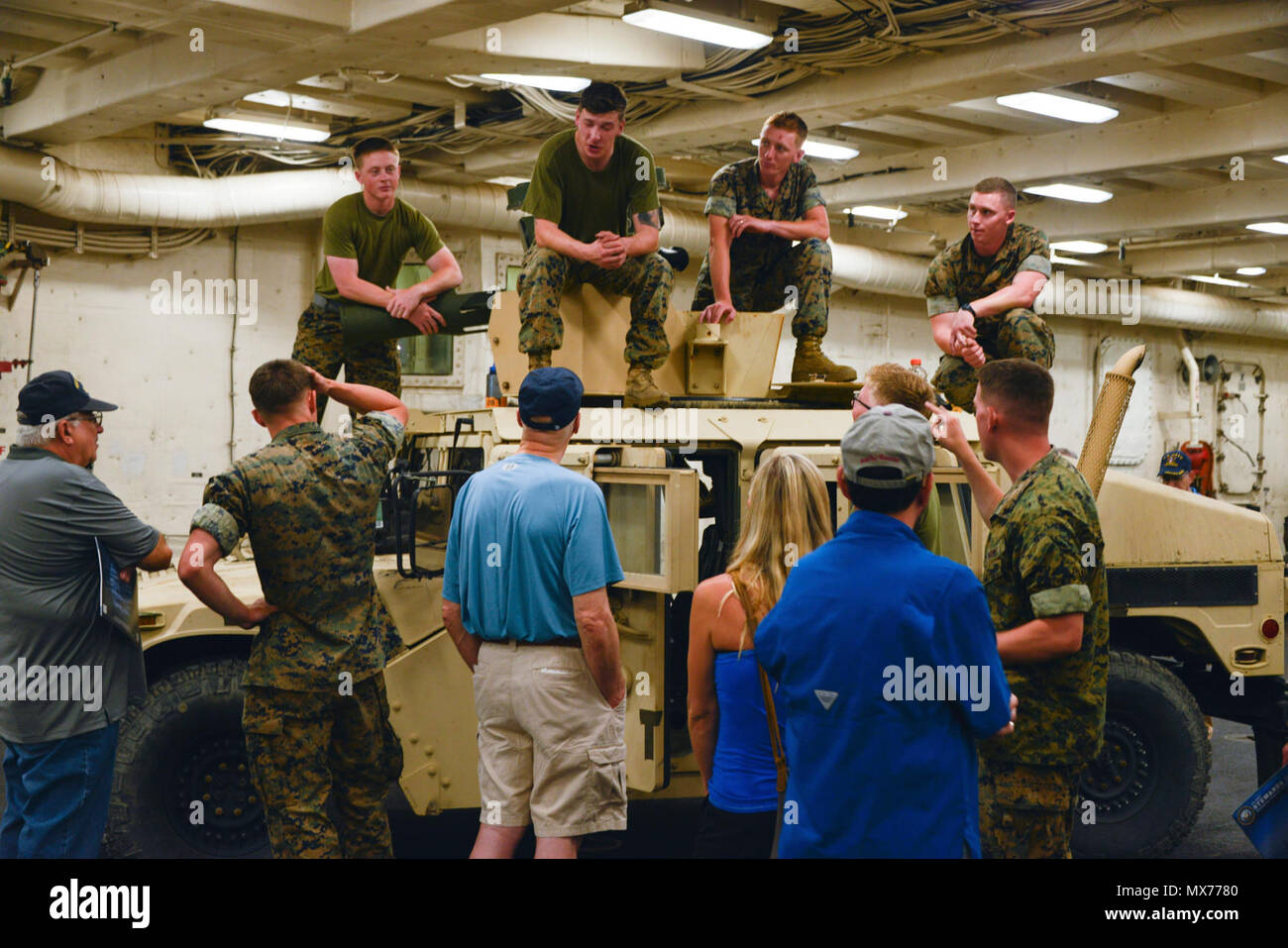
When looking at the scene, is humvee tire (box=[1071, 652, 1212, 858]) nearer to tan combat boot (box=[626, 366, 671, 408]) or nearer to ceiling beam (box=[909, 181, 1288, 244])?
tan combat boot (box=[626, 366, 671, 408])

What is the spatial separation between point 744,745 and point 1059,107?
7489 mm

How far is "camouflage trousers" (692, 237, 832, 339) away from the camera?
18.9 feet

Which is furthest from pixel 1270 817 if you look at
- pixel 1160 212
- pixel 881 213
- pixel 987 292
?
pixel 881 213

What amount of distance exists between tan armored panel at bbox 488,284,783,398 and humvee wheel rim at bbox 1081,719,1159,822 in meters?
2.17

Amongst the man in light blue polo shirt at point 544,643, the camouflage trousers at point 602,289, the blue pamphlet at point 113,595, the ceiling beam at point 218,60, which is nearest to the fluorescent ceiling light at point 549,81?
the ceiling beam at point 218,60

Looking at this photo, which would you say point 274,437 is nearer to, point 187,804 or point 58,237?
point 187,804

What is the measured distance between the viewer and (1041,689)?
325cm

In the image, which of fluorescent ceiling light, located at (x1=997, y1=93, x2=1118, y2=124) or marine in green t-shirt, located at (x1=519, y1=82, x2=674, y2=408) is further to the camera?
fluorescent ceiling light, located at (x1=997, y1=93, x2=1118, y2=124)

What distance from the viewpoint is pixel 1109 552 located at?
5176mm

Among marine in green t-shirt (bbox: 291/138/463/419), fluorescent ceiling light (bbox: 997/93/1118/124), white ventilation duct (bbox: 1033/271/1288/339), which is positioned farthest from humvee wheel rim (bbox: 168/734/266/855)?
white ventilation duct (bbox: 1033/271/1288/339)

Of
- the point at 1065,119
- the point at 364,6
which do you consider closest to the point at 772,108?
the point at 1065,119

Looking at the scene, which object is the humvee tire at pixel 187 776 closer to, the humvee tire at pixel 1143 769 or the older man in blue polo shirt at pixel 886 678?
the older man in blue polo shirt at pixel 886 678

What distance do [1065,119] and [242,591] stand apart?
25.4 feet

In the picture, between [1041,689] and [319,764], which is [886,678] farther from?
[319,764]
